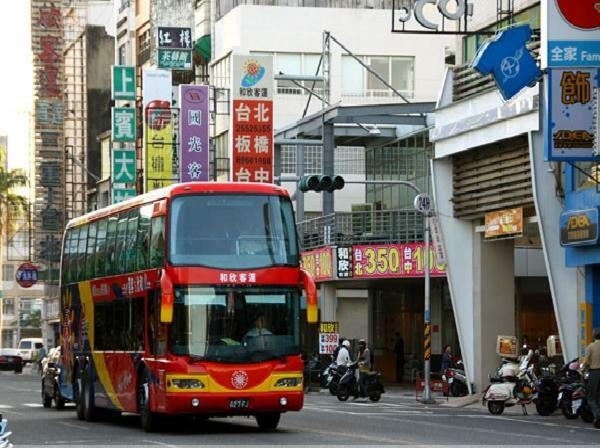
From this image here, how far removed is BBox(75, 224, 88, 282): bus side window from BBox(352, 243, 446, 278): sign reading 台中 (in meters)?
20.3

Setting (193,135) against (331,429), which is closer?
(331,429)

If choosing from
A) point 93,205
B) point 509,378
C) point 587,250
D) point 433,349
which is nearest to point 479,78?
point 587,250

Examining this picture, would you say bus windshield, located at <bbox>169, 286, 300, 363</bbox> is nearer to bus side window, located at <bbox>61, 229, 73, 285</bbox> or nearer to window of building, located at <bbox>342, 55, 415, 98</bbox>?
bus side window, located at <bbox>61, 229, 73, 285</bbox>

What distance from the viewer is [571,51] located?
111 ft

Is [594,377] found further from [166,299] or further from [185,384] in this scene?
[166,299]

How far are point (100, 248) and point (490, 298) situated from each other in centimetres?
1800

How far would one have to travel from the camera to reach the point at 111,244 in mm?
30891

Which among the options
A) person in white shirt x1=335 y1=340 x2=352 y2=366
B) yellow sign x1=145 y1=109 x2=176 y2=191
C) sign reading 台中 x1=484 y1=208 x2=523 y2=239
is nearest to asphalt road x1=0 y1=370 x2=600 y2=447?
sign reading 台中 x1=484 y1=208 x2=523 y2=239

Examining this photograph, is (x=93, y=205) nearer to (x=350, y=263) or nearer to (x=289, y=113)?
(x=289, y=113)

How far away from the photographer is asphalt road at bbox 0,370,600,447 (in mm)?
25031

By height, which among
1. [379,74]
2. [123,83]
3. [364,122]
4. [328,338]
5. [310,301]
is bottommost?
[328,338]

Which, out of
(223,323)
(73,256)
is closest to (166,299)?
(223,323)

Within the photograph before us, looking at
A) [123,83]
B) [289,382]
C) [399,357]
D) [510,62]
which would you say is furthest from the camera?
[123,83]

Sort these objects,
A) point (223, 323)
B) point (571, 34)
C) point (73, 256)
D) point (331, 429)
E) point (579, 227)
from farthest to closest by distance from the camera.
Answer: point (579, 227)
point (73, 256)
point (571, 34)
point (331, 429)
point (223, 323)
